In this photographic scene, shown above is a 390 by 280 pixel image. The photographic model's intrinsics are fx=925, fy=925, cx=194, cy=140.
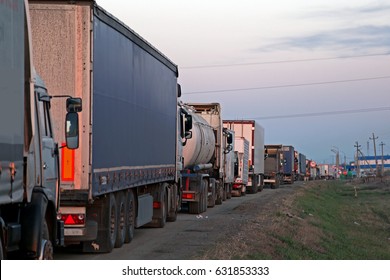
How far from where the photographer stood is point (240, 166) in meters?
48.8

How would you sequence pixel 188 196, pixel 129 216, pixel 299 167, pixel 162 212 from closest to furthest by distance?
pixel 129 216, pixel 162 212, pixel 188 196, pixel 299 167

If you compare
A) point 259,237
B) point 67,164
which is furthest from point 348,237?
point 67,164

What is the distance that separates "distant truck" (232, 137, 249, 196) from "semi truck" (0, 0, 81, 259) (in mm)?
34710

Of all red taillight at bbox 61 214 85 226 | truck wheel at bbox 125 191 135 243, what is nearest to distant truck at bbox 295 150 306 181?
truck wheel at bbox 125 191 135 243

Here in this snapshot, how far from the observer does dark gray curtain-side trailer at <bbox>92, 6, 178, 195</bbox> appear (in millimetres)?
16141

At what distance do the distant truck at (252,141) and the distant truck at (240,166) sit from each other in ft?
7.15

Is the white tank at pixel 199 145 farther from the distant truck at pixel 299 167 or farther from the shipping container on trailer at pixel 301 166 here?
the shipping container on trailer at pixel 301 166

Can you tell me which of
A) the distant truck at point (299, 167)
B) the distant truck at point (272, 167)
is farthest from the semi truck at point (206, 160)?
the distant truck at point (299, 167)

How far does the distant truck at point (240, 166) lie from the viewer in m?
48.2

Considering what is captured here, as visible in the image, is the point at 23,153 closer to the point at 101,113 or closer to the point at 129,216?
the point at 101,113

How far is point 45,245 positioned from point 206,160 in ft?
79.6

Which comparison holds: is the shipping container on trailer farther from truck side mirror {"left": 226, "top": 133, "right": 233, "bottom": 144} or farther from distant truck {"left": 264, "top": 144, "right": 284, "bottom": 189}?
truck side mirror {"left": 226, "top": 133, "right": 233, "bottom": 144}

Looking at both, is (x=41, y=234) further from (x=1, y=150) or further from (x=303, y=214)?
(x=303, y=214)
